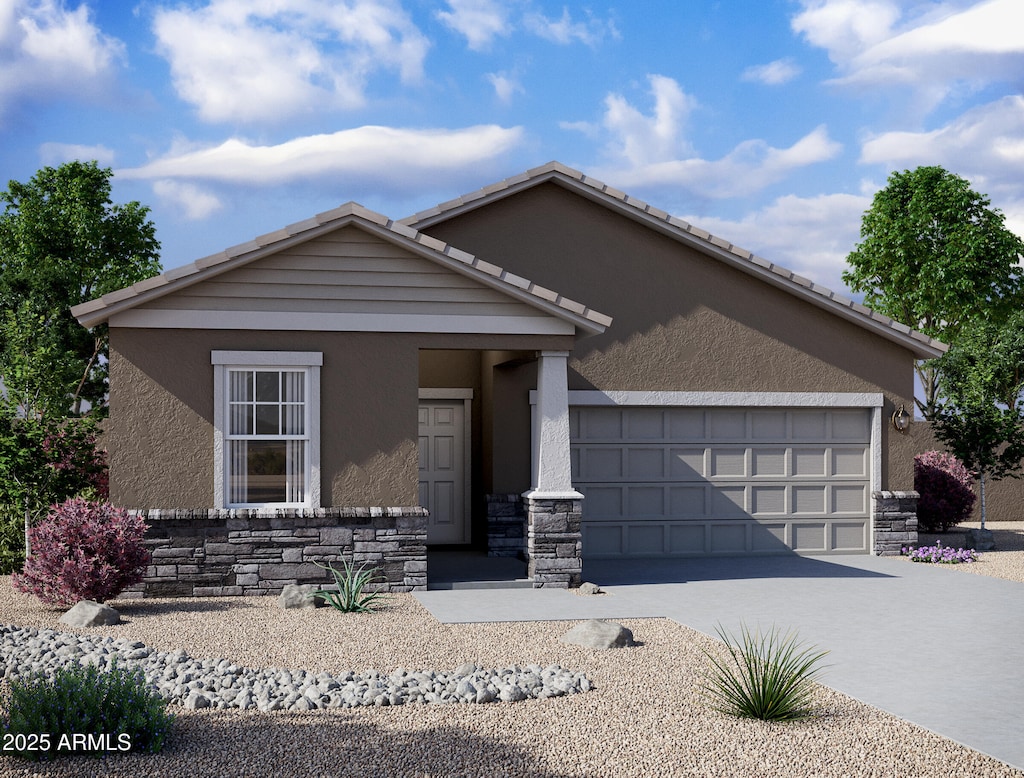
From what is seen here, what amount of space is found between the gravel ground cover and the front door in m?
7.06

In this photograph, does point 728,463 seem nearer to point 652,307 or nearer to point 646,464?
point 646,464

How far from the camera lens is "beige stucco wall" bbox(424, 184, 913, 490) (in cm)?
1551

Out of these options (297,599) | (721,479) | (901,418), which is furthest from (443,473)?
(901,418)

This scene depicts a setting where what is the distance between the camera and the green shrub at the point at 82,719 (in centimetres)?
602

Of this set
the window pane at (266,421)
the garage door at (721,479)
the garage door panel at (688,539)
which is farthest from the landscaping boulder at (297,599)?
the garage door panel at (688,539)

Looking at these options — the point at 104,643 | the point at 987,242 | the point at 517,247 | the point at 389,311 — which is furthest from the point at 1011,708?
the point at 987,242

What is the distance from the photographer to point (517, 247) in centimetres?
1556

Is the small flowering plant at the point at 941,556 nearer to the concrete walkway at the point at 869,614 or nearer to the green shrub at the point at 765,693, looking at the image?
the concrete walkway at the point at 869,614

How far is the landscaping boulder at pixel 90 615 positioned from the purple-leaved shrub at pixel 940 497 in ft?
47.3

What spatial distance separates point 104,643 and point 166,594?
3.04 m

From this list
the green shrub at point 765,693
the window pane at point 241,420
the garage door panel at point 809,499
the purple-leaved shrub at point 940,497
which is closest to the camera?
the green shrub at point 765,693

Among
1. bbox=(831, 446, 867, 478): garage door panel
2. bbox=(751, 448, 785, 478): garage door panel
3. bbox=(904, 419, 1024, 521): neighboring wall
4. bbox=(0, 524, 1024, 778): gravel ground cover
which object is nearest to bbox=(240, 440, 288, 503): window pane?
bbox=(0, 524, 1024, 778): gravel ground cover

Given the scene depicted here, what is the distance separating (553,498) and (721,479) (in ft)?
12.9

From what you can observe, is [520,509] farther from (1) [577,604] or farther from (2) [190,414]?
(2) [190,414]
